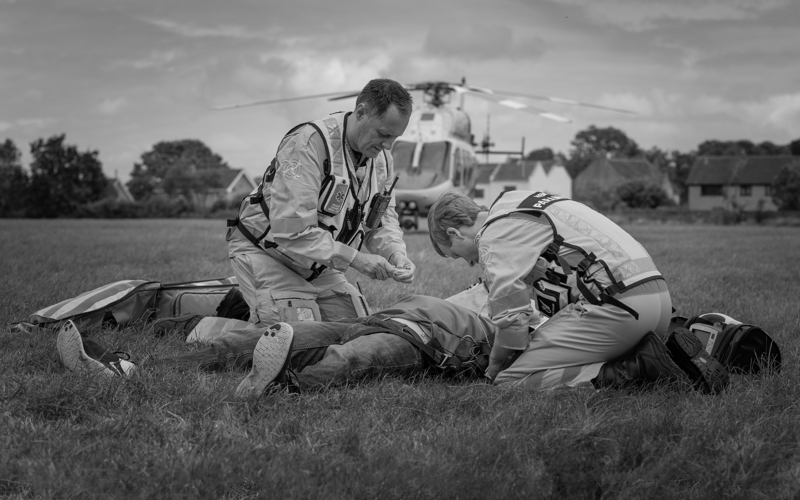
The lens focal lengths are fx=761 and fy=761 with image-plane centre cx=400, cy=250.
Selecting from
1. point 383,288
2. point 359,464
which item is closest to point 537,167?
point 383,288

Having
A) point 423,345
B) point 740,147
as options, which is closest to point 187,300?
point 423,345

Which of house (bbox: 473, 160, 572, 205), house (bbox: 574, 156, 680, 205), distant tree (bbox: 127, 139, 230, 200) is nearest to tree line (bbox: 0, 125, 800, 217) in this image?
distant tree (bbox: 127, 139, 230, 200)

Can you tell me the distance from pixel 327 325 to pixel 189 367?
783 mm

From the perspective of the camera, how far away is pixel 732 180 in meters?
79.0

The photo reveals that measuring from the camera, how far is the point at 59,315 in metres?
5.09

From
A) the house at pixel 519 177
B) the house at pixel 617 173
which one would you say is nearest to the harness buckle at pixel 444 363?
the house at pixel 519 177

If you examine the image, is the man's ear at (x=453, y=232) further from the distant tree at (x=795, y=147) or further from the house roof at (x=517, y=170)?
the distant tree at (x=795, y=147)

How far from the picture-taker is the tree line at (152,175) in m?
58.2

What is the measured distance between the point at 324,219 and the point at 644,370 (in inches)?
90.0

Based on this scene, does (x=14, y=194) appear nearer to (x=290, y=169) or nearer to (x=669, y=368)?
(x=290, y=169)

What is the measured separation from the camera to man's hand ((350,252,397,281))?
184 inches

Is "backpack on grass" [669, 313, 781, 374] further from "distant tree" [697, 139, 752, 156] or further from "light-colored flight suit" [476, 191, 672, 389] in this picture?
"distant tree" [697, 139, 752, 156]

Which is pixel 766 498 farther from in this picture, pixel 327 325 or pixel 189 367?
pixel 189 367

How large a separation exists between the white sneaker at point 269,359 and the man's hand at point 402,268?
4.47 ft
